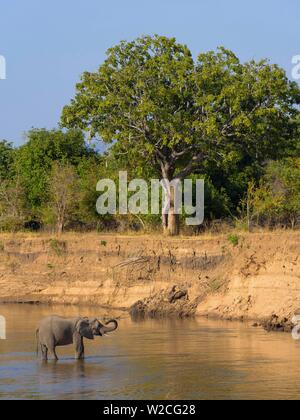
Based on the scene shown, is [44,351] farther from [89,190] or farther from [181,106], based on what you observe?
[89,190]

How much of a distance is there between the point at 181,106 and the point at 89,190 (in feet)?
28.3

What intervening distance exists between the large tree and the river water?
37.1ft

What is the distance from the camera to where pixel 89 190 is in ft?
167

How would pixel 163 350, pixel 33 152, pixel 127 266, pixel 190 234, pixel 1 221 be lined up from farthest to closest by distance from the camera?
pixel 33 152 → pixel 1 221 → pixel 190 234 → pixel 127 266 → pixel 163 350

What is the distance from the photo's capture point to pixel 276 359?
26.9 metres

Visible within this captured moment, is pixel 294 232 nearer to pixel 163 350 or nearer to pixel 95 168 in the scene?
pixel 163 350

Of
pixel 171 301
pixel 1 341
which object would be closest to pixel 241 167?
pixel 171 301

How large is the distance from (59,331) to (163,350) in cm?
333

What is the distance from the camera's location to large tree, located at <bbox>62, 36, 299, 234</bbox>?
43.1m

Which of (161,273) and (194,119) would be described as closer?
(161,273)

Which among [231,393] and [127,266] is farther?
[127,266]
